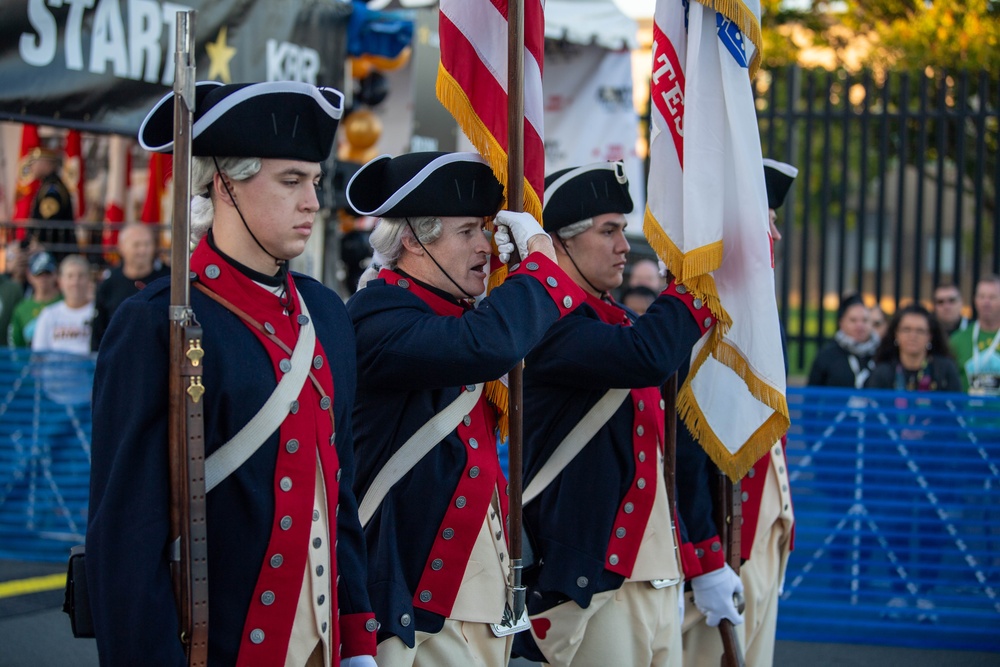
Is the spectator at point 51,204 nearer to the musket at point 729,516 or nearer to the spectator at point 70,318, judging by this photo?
the spectator at point 70,318

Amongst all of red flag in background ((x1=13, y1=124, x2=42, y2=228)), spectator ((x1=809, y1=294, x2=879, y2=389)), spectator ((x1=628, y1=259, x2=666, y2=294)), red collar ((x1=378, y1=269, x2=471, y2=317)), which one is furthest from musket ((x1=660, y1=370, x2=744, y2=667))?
red flag in background ((x1=13, y1=124, x2=42, y2=228))

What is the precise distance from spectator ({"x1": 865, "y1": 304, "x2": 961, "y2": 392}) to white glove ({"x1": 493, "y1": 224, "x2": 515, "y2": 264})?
5.02 metres

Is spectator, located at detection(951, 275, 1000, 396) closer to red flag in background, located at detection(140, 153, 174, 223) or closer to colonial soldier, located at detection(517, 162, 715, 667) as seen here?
colonial soldier, located at detection(517, 162, 715, 667)

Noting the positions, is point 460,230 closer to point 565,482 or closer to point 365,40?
point 565,482

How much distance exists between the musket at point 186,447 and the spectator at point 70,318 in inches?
268

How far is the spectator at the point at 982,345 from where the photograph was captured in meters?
8.18

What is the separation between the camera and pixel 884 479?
6.94 metres

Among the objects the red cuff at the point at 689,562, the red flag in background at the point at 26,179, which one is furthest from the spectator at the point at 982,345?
the red flag in background at the point at 26,179

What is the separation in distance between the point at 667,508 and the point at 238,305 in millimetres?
1846

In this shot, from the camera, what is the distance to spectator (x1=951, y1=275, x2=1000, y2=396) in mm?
8180


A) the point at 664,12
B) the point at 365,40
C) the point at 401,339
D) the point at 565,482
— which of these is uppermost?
the point at 365,40

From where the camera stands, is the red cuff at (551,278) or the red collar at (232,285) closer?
the red collar at (232,285)

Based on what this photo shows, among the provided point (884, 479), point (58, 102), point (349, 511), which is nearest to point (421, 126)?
point (58, 102)

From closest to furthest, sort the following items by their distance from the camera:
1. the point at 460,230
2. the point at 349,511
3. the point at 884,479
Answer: the point at 349,511, the point at 460,230, the point at 884,479
